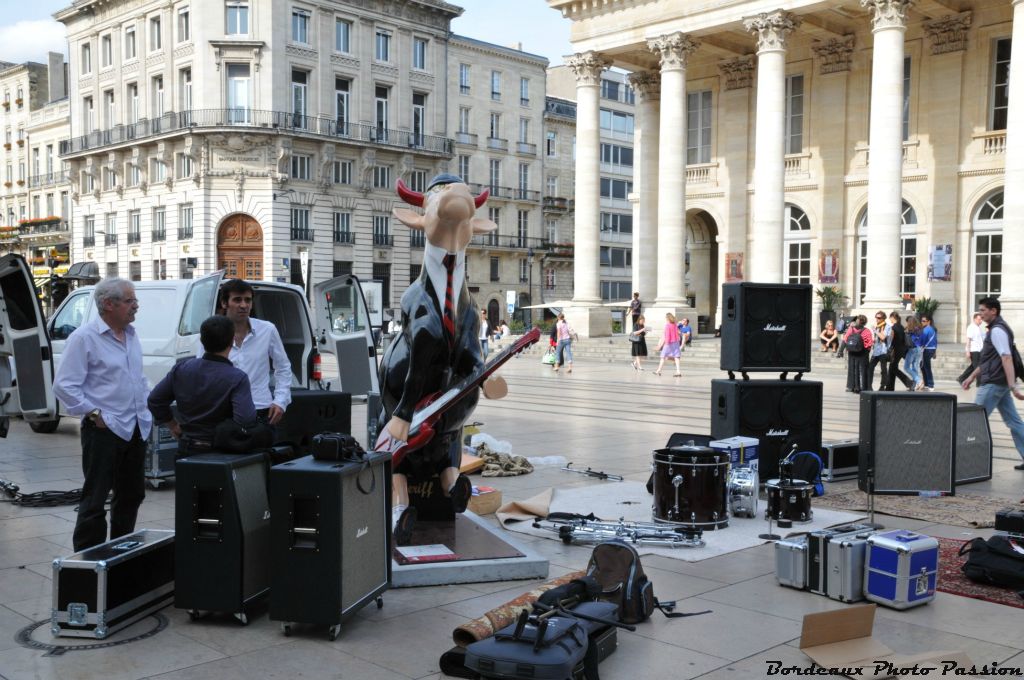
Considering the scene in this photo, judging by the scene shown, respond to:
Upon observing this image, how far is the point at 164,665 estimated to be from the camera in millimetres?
4781

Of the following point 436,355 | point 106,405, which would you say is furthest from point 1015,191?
point 106,405

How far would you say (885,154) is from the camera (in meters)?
28.9

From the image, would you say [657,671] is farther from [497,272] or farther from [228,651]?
[497,272]

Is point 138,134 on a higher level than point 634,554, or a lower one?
higher

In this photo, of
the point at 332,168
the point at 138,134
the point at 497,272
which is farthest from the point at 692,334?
the point at 138,134

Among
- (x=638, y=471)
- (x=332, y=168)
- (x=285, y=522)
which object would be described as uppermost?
(x=332, y=168)

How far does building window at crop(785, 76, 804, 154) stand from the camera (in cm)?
3484

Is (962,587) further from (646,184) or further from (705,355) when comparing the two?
(646,184)

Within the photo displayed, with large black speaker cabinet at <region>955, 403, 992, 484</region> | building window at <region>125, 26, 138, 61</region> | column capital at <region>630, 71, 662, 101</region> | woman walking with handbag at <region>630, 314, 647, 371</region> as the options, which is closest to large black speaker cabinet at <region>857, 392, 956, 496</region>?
large black speaker cabinet at <region>955, 403, 992, 484</region>

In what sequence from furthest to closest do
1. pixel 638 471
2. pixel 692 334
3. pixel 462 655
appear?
pixel 692 334, pixel 638 471, pixel 462 655

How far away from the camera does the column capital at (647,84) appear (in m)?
37.7

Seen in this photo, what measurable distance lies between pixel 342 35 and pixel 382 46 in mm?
2665

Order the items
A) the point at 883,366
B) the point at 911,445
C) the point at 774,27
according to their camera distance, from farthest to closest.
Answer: the point at 774,27 → the point at 883,366 → the point at 911,445

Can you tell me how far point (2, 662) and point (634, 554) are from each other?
3.31 meters
